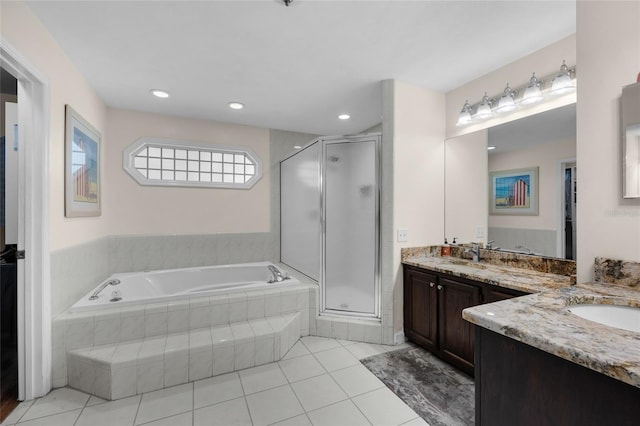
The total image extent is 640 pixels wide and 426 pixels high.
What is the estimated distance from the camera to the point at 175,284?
10.6ft

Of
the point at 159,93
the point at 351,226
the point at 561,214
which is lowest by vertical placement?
the point at 351,226

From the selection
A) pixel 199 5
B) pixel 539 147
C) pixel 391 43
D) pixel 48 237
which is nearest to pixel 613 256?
pixel 539 147

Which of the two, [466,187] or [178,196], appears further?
[178,196]

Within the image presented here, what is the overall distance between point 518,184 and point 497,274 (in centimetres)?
77

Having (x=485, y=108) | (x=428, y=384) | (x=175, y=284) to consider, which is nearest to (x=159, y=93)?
(x=175, y=284)

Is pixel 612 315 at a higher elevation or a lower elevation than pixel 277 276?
higher

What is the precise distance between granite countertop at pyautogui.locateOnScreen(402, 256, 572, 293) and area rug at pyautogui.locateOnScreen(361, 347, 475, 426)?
0.76 metres

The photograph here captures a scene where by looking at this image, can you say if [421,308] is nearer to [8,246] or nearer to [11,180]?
[11,180]

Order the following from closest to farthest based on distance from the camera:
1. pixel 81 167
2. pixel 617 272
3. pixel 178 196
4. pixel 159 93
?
pixel 617 272
pixel 81 167
pixel 159 93
pixel 178 196

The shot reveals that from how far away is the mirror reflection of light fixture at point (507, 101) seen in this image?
6.85 ft

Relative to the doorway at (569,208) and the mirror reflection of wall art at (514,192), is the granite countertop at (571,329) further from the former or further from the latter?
the mirror reflection of wall art at (514,192)

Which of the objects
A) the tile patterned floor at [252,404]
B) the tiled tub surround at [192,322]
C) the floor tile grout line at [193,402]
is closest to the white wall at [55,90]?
the tiled tub surround at [192,322]

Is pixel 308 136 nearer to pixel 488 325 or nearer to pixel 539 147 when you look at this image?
pixel 539 147

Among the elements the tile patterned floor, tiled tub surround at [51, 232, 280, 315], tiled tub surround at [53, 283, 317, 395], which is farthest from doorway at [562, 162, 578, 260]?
tiled tub surround at [51, 232, 280, 315]
